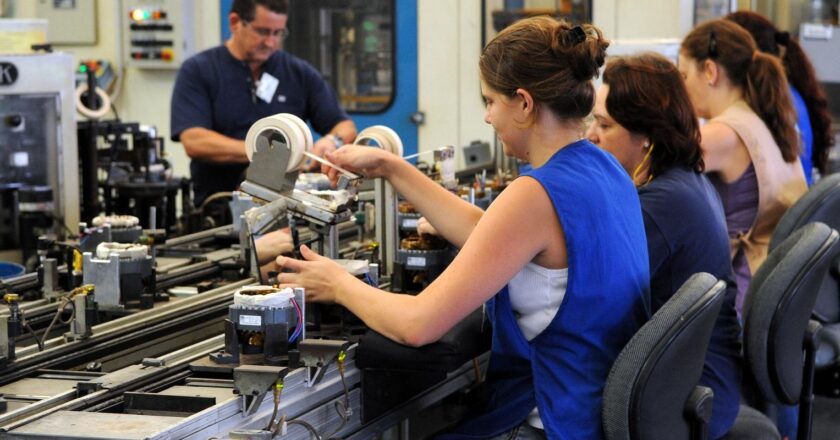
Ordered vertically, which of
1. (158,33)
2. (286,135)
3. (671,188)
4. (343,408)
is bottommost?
(343,408)

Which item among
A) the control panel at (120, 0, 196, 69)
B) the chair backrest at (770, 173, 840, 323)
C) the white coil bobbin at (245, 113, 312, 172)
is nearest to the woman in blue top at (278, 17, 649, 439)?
the white coil bobbin at (245, 113, 312, 172)

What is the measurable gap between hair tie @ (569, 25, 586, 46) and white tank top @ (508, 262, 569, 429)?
36cm

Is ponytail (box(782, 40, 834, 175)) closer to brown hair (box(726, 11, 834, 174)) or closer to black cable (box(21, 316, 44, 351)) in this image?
A: brown hair (box(726, 11, 834, 174))

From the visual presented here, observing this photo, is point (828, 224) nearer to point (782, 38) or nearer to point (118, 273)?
point (782, 38)

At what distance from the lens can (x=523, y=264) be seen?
1.75 metres

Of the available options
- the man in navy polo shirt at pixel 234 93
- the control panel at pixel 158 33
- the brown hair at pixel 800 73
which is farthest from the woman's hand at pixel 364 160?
the control panel at pixel 158 33

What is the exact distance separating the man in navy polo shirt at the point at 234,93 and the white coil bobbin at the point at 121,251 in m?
1.56

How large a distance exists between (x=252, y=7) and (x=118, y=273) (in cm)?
183

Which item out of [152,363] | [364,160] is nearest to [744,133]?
[364,160]

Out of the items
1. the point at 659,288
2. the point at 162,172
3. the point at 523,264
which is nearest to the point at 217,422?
the point at 523,264

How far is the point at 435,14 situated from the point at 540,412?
3.23m

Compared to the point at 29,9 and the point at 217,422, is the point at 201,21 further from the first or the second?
the point at 217,422

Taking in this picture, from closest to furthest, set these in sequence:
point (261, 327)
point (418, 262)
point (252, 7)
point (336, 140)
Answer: point (261, 327)
point (418, 262)
point (336, 140)
point (252, 7)

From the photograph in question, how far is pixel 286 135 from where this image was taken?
6.64 ft
